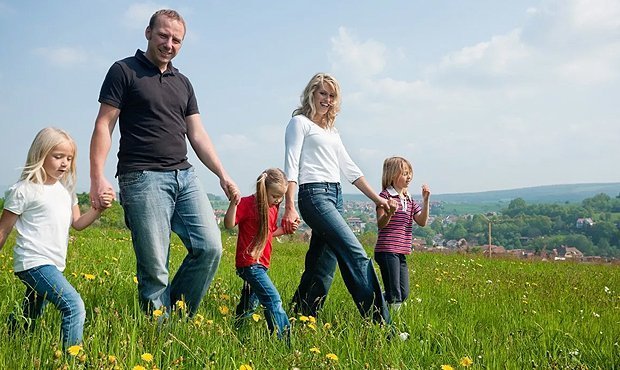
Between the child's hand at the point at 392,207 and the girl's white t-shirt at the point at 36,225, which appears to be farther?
the child's hand at the point at 392,207

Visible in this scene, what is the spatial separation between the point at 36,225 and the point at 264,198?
160 centimetres

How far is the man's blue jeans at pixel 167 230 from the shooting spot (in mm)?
3953

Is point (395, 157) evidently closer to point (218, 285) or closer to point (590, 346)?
point (218, 285)

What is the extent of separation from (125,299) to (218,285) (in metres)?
0.88

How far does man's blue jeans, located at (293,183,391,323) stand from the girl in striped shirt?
69cm

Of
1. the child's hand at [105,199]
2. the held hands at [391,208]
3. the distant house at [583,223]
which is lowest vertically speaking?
the distant house at [583,223]

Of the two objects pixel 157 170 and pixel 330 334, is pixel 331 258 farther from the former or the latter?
pixel 157 170

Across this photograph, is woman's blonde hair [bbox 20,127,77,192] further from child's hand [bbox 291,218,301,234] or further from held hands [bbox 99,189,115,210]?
child's hand [bbox 291,218,301,234]

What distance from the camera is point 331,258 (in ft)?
16.5

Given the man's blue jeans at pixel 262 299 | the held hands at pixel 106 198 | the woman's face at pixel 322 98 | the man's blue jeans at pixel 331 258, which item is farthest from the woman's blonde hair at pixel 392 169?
the held hands at pixel 106 198

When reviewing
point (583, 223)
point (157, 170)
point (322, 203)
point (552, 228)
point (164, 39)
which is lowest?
point (552, 228)

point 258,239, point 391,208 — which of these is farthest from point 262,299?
point 391,208

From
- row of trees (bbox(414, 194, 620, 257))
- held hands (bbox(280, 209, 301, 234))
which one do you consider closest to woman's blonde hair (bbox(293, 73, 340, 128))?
held hands (bbox(280, 209, 301, 234))

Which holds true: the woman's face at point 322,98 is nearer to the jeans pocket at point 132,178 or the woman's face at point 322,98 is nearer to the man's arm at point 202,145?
the man's arm at point 202,145
